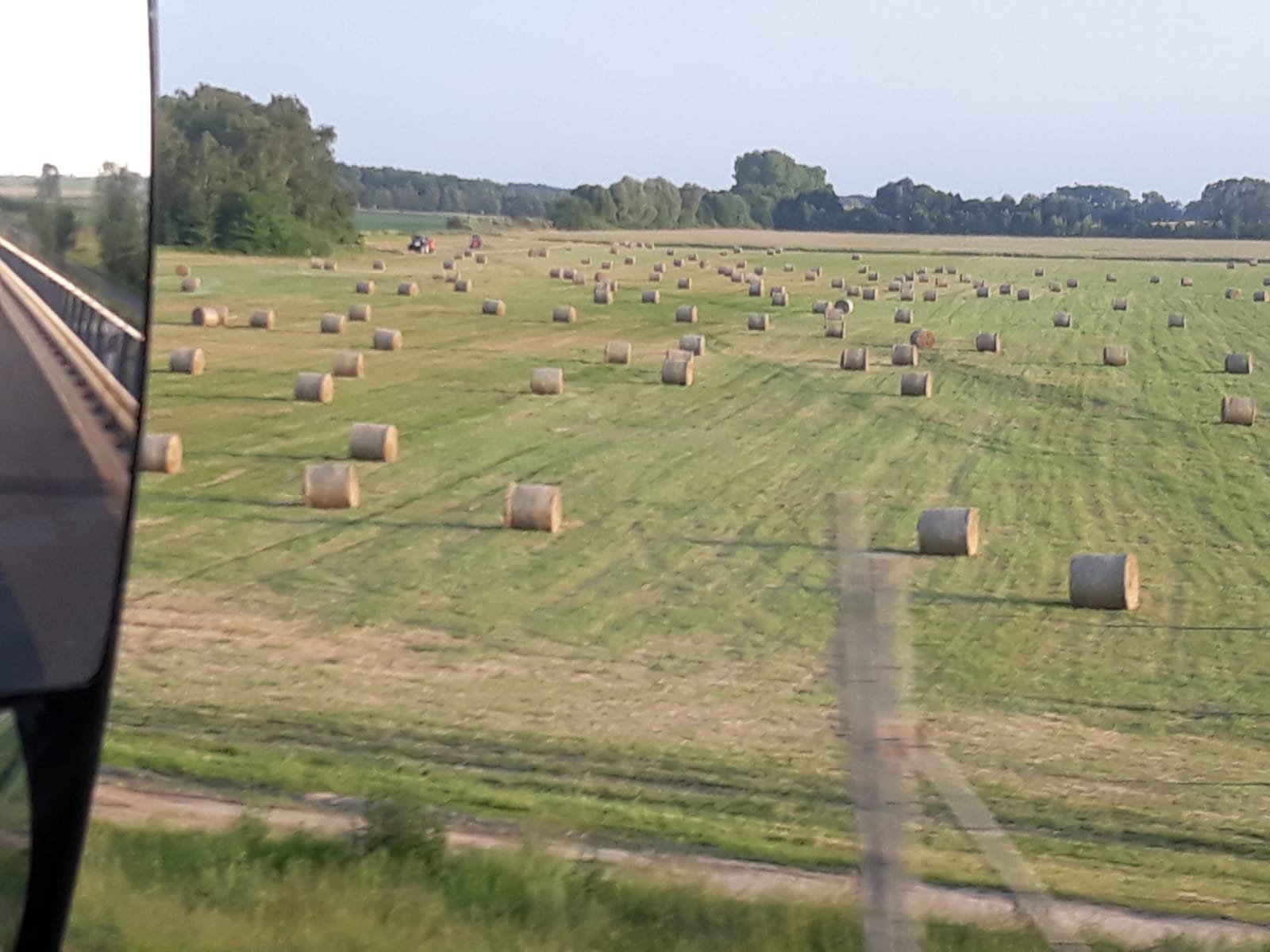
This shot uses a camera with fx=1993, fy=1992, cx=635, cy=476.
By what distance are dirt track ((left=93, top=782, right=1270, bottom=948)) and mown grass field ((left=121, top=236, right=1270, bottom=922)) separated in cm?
36

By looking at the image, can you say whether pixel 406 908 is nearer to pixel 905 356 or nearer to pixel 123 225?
pixel 123 225

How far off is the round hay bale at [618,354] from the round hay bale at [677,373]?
2480mm

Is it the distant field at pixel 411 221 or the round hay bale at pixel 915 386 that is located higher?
the distant field at pixel 411 221

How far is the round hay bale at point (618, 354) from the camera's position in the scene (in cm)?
3328

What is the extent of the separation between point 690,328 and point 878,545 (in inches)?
1021

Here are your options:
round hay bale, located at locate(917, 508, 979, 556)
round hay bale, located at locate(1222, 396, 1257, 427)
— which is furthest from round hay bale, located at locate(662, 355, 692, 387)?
round hay bale, located at locate(917, 508, 979, 556)

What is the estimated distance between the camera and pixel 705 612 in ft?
46.6

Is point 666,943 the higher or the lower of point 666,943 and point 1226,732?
the higher

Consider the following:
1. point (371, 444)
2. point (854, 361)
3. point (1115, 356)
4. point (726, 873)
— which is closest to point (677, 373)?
point (854, 361)

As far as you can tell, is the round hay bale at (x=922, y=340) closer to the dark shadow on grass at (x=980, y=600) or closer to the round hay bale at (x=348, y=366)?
the round hay bale at (x=348, y=366)

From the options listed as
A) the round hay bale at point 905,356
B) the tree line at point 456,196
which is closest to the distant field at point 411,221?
the tree line at point 456,196

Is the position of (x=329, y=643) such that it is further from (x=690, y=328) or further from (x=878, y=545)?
(x=690, y=328)

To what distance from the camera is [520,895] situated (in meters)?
6.02

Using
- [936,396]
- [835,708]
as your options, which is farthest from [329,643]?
A: [936,396]
